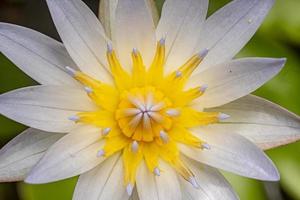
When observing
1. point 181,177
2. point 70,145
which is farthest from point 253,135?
point 70,145

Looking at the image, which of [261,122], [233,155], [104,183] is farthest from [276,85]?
[104,183]

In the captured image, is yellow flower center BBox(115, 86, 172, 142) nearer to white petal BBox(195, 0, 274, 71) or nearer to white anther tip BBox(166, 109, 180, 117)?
white anther tip BBox(166, 109, 180, 117)

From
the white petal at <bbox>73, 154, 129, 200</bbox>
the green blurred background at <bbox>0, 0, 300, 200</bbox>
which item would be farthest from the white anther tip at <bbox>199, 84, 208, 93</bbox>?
the green blurred background at <bbox>0, 0, 300, 200</bbox>

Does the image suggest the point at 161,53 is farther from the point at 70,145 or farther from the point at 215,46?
the point at 70,145

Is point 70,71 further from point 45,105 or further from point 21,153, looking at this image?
point 21,153

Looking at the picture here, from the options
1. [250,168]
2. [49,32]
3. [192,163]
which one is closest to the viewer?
[250,168]

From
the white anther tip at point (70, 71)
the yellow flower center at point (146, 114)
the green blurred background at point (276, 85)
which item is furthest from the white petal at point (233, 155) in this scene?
the green blurred background at point (276, 85)
